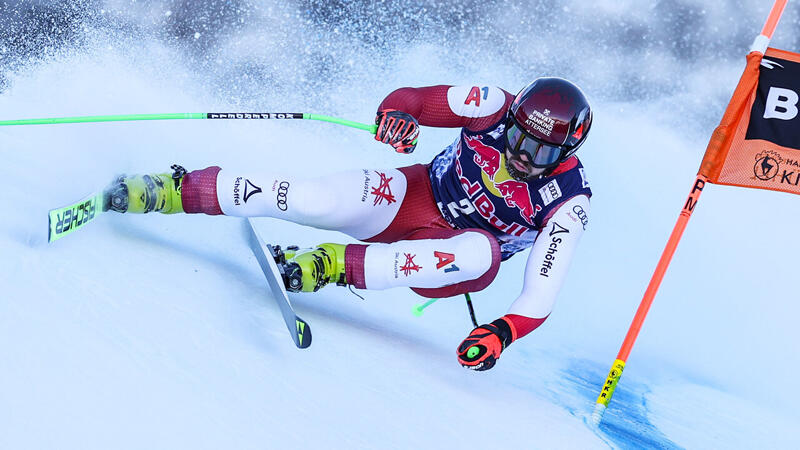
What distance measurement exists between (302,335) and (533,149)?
88cm

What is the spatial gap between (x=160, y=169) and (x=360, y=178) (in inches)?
42.6

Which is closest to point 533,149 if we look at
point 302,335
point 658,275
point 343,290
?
point 658,275

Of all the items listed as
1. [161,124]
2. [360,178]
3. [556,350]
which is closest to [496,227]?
[360,178]

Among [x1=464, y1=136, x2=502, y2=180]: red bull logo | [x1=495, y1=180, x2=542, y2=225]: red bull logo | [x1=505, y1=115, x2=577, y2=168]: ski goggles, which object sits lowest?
[x1=495, y1=180, x2=542, y2=225]: red bull logo

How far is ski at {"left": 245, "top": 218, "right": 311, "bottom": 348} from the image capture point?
1.98 metres

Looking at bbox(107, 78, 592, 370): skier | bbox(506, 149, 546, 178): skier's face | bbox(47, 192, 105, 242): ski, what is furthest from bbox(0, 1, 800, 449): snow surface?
bbox(506, 149, 546, 178): skier's face

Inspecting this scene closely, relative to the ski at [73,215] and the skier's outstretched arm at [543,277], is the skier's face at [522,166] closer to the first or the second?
the skier's outstretched arm at [543,277]

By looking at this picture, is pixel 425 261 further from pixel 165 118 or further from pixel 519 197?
pixel 165 118

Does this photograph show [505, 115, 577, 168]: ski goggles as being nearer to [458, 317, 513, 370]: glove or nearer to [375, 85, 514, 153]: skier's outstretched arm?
[375, 85, 514, 153]: skier's outstretched arm

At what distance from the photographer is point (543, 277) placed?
7.62 feet

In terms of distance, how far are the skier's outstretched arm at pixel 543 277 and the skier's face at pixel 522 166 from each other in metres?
0.15

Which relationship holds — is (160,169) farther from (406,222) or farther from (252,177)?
(406,222)

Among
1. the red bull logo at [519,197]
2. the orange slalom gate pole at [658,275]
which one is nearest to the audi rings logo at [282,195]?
the red bull logo at [519,197]

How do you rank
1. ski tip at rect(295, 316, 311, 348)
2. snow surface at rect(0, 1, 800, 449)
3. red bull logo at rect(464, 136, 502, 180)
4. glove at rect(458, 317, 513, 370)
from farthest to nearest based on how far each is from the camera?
red bull logo at rect(464, 136, 502, 180) < glove at rect(458, 317, 513, 370) < ski tip at rect(295, 316, 311, 348) < snow surface at rect(0, 1, 800, 449)
